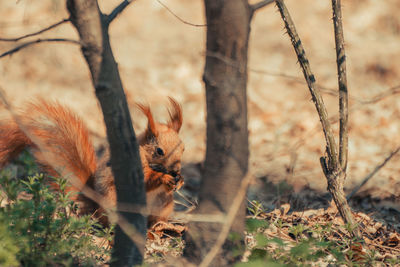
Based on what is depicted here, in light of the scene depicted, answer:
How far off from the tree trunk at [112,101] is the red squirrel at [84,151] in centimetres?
73

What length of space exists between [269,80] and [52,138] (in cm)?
247

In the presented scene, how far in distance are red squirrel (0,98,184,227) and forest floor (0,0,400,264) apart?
64cm

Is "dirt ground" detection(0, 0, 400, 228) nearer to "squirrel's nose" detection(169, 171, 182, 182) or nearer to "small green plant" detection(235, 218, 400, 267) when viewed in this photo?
"squirrel's nose" detection(169, 171, 182, 182)

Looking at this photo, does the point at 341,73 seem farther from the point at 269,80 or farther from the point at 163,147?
the point at 269,80

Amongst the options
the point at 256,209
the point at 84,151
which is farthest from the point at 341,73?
the point at 84,151

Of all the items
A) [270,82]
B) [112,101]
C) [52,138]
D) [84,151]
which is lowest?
[84,151]

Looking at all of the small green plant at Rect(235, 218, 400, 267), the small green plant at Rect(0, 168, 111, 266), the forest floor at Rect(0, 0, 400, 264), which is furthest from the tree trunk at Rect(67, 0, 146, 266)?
the forest floor at Rect(0, 0, 400, 264)

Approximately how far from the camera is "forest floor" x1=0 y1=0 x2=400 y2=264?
365 centimetres

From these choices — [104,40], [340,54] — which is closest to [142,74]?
[340,54]

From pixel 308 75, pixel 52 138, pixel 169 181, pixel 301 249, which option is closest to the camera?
pixel 301 249

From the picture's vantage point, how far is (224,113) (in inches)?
66.6

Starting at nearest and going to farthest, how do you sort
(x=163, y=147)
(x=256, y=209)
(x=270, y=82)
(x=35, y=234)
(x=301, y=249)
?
1. (x=301, y=249)
2. (x=35, y=234)
3. (x=256, y=209)
4. (x=163, y=147)
5. (x=270, y=82)

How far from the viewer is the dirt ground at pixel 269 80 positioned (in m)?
3.72

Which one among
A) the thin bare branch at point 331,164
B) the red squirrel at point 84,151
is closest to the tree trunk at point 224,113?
the thin bare branch at point 331,164
